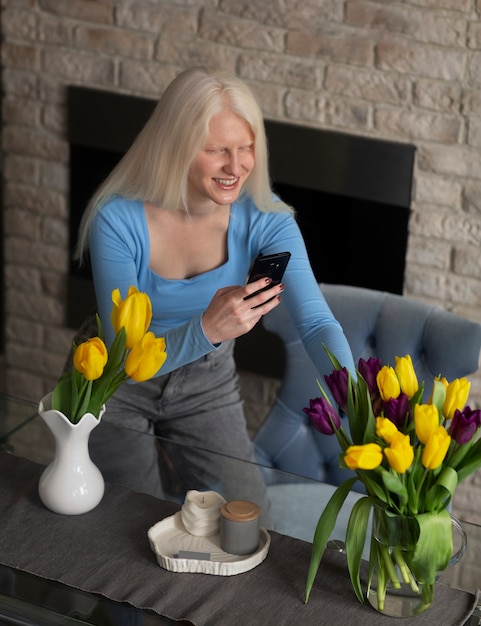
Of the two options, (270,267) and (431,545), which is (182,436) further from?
(431,545)

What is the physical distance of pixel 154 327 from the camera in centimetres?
225

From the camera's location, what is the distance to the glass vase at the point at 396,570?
1503 millimetres

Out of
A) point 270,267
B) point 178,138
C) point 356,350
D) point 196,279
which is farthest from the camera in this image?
point 356,350

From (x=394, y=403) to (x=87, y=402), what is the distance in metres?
0.55

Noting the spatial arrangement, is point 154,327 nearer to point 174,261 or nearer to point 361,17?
point 174,261

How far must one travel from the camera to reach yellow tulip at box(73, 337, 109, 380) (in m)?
1.64

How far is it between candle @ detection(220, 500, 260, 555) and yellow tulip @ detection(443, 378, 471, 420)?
1.27 feet

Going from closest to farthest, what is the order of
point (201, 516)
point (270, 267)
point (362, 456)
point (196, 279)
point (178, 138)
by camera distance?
point (362, 456) < point (201, 516) < point (270, 267) < point (178, 138) < point (196, 279)

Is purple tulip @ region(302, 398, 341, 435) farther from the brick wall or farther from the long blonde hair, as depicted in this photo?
the brick wall

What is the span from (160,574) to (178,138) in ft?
2.89

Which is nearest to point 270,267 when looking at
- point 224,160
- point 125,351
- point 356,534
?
point 224,160

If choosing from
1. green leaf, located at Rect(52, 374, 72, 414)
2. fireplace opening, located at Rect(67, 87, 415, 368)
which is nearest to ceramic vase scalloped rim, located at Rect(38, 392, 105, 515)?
green leaf, located at Rect(52, 374, 72, 414)

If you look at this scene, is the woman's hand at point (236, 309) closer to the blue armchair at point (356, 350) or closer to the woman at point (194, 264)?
the woman at point (194, 264)

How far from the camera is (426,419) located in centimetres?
141
